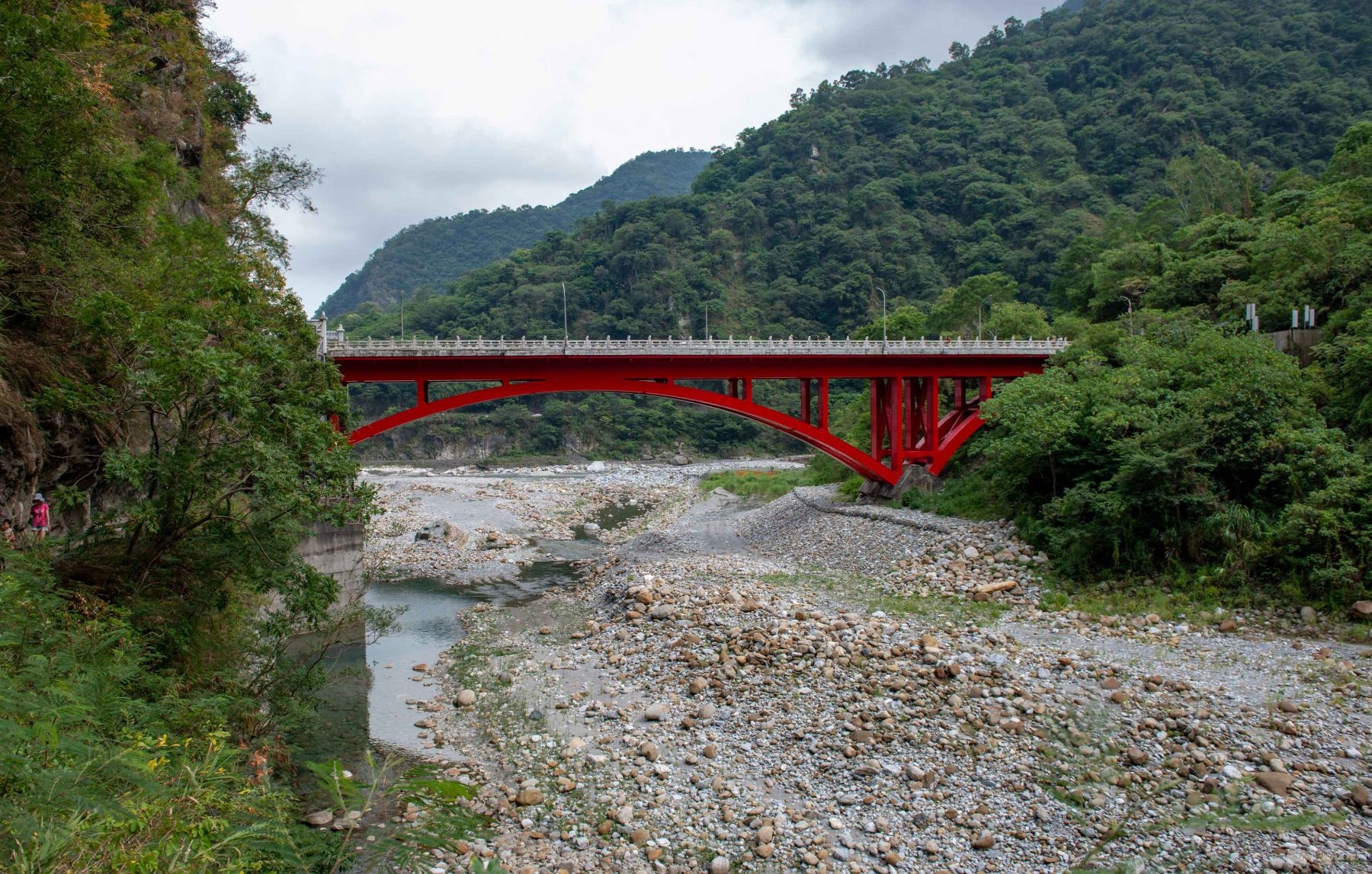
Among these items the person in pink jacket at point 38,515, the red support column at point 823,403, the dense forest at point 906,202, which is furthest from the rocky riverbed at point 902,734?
the dense forest at point 906,202

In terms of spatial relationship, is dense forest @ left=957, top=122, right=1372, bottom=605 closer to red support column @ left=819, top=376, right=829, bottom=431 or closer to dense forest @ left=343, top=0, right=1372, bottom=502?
red support column @ left=819, top=376, right=829, bottom=431

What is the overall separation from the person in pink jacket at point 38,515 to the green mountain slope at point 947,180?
198ft

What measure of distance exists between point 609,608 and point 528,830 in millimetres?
9201

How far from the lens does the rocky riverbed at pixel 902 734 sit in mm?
8703

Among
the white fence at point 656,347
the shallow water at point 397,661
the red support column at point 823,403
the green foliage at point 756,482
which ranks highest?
the white fence at point 656,347

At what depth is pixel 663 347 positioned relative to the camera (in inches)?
957

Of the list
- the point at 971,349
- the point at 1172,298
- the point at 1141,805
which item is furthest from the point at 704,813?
the point at 1172,298

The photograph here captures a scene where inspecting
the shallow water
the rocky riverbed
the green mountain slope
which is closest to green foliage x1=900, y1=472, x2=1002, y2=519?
the rocky riverbed

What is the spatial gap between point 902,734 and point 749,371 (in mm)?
15808

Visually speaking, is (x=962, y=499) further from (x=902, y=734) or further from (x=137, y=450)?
(x=137, y=450)

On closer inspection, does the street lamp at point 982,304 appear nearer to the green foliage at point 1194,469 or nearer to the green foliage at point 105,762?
the green foliage at point 1194,469

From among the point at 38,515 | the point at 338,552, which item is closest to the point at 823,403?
the point at 338,552

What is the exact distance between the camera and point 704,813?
949 centimetres

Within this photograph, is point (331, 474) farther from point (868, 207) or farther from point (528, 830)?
point (868, 207)
